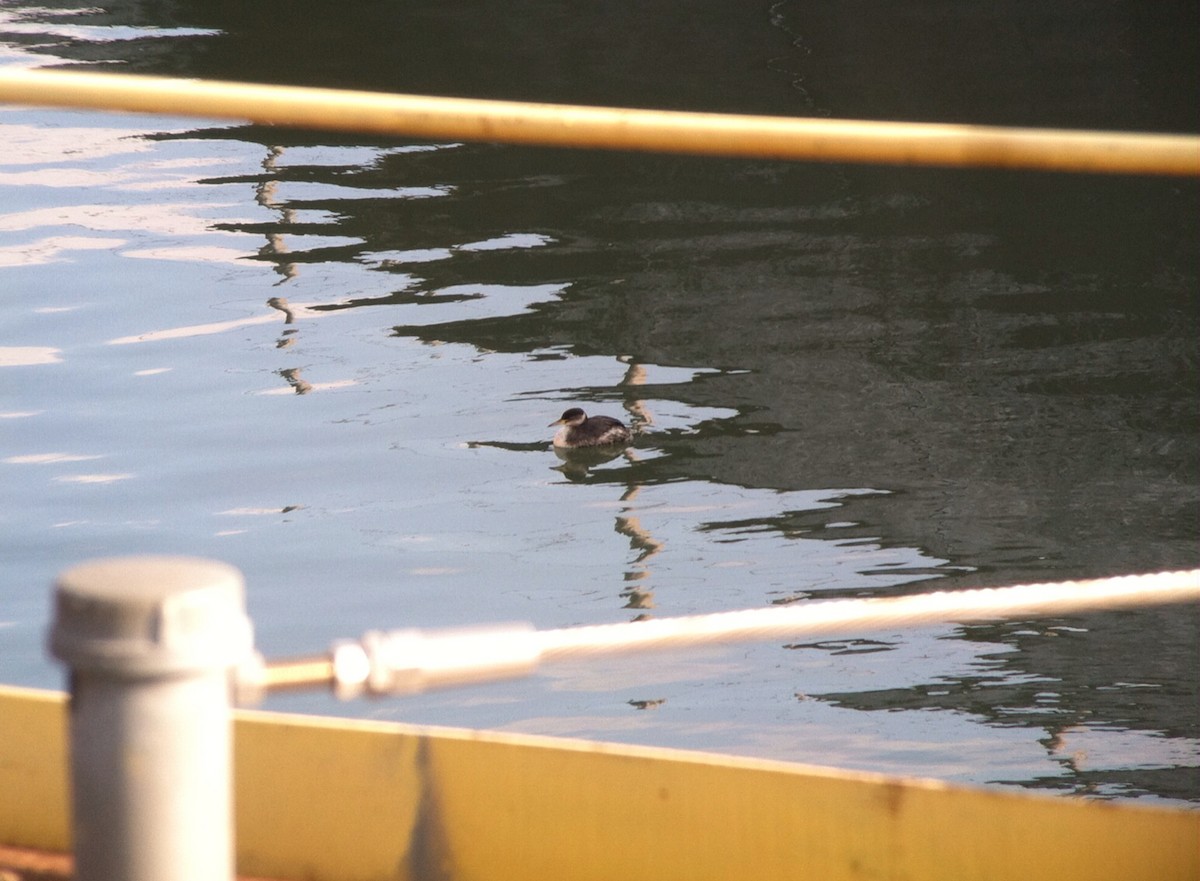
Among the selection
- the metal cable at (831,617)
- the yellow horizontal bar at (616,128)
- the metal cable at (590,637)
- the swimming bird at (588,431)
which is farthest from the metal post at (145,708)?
the swimming bird at (588,431)

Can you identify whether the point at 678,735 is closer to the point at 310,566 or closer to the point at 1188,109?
the point at 310,566

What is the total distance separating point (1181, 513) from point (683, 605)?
2.76 metres

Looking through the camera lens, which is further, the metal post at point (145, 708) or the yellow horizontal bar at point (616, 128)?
the yellow horizontal bar at point (616, 128)

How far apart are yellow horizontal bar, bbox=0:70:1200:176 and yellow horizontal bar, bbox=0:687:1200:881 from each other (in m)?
1.05

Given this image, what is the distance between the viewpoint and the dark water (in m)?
6.23

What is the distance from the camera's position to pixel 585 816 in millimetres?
2766

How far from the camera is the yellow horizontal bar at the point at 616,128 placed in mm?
2037

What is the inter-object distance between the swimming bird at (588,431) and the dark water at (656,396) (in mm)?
161

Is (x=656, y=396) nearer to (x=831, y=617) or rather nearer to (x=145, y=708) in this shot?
(x=831, y=617)

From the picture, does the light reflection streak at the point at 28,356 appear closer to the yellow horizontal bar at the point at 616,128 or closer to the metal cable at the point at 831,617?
the yellow horizontal bar at the point at 616,128

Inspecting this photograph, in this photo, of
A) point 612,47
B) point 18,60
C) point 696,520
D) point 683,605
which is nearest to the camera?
point 683,605

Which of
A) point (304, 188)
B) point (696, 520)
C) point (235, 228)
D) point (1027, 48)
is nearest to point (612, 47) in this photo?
point (1027, 48)

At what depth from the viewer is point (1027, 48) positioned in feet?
64.7

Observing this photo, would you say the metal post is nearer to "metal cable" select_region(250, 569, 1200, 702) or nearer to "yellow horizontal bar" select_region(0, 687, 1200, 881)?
"metal cable" select_region(250, 569, 1200, 702)
